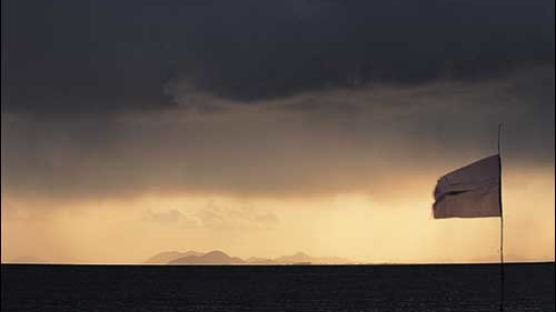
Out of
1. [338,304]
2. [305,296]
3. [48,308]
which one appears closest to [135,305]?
[48,308]

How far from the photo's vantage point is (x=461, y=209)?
29359 mm

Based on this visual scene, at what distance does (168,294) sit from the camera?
124m

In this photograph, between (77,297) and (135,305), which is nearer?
(135,305)

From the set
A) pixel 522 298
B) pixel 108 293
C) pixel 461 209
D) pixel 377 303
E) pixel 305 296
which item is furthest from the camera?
pixel 108 293

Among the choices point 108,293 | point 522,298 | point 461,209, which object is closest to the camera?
point 461,209

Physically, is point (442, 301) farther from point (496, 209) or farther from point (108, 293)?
point (496, 209)

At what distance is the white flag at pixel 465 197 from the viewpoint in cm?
2931

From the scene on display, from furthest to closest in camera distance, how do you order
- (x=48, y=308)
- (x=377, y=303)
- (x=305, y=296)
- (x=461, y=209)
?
(x=305, y=296)
(x=377, y=303)
(x=48, y=308)
(x=461, y=209)

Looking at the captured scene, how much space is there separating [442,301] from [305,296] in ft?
66.3

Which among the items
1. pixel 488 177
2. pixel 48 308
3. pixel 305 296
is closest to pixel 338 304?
pixel 305 296

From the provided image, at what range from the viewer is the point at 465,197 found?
29328 mm

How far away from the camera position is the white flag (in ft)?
96.2

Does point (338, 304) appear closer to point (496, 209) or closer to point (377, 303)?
point (377, 303)

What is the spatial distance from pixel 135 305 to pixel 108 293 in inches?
1173
